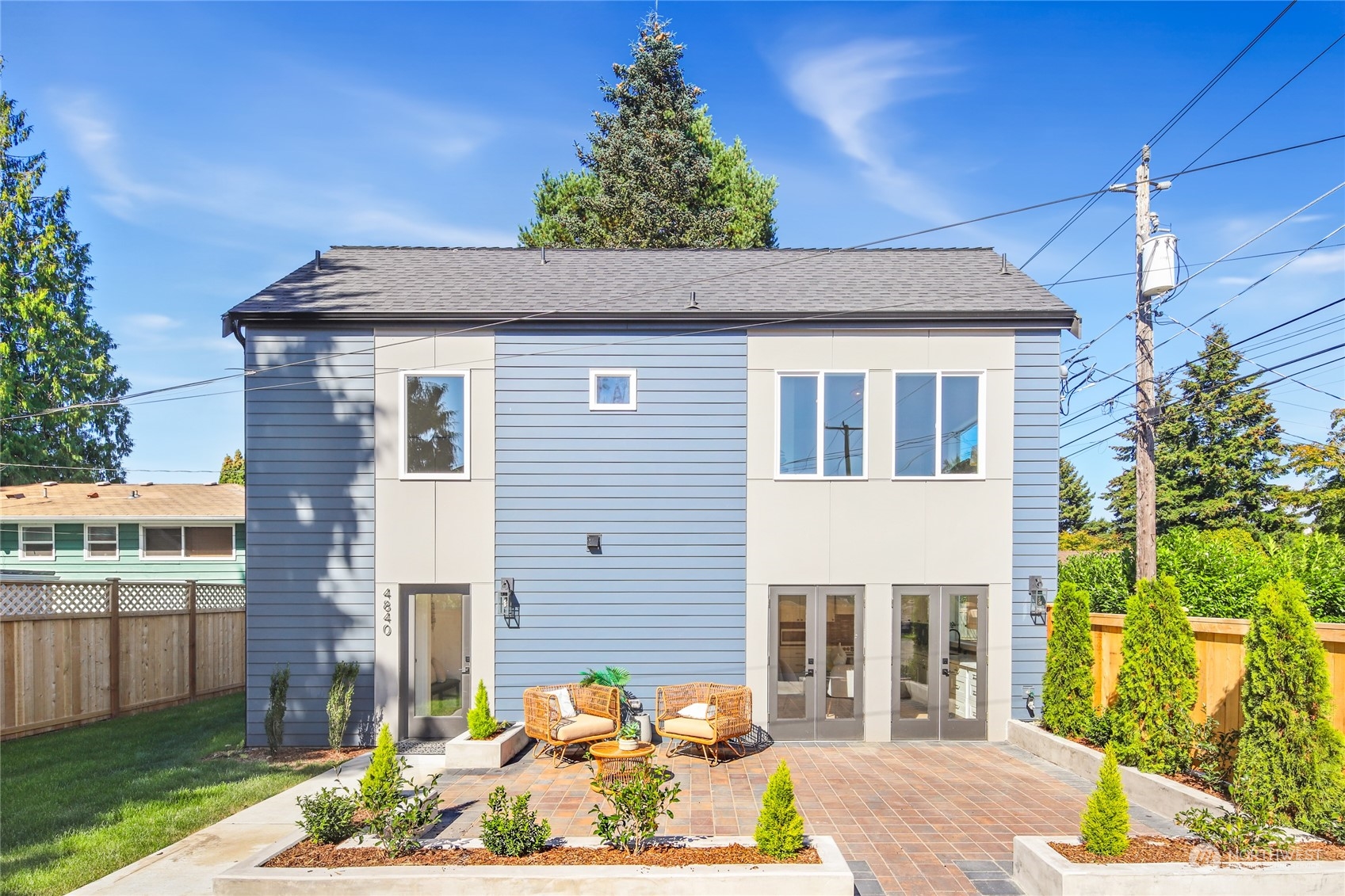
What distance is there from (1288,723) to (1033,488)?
4001 millimetres

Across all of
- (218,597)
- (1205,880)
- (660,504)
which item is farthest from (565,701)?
(218,597)

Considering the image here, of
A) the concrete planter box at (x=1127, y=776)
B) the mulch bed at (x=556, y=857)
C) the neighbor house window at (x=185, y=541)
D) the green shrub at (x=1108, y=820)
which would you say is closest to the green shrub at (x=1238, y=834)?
the green shrub at (x=1108, y=820)

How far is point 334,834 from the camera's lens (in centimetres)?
512

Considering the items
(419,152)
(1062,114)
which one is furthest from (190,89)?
(1062,114)

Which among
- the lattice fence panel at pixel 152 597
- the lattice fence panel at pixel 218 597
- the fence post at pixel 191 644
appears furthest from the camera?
the lattice fence panel at pixel 218 597

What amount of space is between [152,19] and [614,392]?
7.30 meters

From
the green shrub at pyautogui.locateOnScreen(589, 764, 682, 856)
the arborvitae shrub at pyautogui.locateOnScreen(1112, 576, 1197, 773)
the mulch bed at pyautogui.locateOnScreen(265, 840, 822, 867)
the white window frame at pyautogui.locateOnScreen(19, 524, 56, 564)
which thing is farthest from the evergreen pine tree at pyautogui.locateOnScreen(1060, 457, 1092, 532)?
the white window frame at pyautogui.locateOnScreen(19, 524, 56, 564)

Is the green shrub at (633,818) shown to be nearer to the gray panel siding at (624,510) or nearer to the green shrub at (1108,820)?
the green shrub at (1108,820)

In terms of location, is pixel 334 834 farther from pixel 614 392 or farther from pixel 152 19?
pixel 152 19

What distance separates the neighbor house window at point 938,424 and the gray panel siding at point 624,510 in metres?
2.06

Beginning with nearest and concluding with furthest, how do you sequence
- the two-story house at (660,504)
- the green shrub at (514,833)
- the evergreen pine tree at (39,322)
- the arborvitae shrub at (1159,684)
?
the green shrub at (514,833)
the arborvitae shrub at (1159,684)
the two-story house at (660,504)
the evergreen pine tree at (39,322)

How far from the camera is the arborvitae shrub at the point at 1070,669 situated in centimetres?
791

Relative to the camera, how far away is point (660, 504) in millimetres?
9047

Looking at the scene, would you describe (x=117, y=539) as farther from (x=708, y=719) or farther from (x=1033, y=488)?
(x=1033, y=488)
